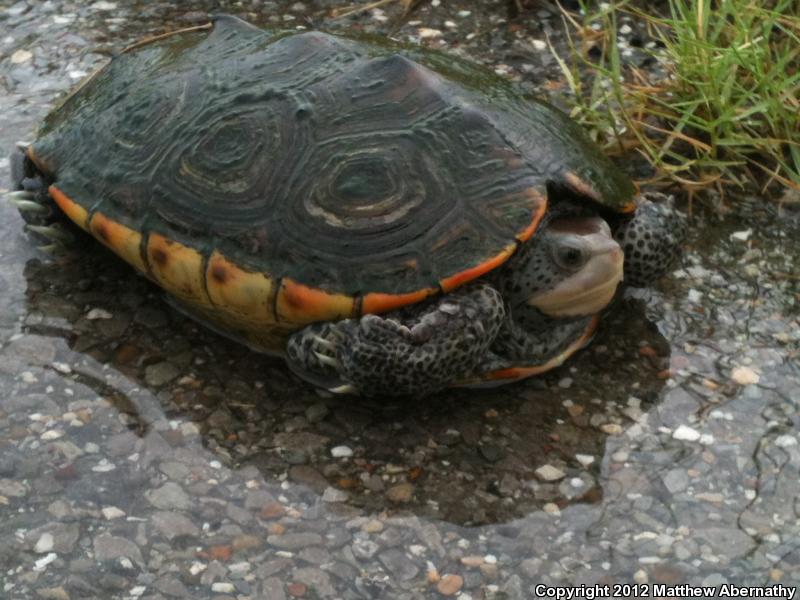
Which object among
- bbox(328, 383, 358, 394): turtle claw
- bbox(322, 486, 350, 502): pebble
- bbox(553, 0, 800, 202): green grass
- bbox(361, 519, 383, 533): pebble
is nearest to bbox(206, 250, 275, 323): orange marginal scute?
bbox(328, 383, 358, 394): turtle claw

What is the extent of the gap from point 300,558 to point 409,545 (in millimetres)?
259

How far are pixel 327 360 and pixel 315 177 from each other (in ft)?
1.59

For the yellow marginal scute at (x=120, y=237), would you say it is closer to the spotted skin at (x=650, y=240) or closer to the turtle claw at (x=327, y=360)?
the turtle claw at (x=327, y=360)

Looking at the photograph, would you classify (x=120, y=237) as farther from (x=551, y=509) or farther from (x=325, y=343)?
(x=551, y=509)

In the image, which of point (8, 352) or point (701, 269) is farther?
point (701, 269)

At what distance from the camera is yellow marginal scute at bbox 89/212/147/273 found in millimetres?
3322

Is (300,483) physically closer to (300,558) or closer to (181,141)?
(300,558)

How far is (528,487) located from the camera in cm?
295

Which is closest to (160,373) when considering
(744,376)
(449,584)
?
(449,584)

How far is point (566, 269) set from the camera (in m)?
3.15

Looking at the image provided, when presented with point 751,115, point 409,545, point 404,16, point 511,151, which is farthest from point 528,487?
point 404,16

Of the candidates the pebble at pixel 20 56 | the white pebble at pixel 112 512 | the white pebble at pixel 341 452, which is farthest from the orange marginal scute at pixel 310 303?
the pebble at pixel 20 56

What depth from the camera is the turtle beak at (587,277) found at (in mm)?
3123

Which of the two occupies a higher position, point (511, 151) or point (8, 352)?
point (511, 151)
